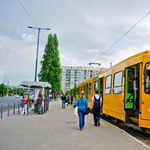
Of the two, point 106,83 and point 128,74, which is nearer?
point 128,74

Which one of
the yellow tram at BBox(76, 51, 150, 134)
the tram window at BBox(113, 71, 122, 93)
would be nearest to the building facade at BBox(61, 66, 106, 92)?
the yellow tram at BBox(76, 51, 150, 134)

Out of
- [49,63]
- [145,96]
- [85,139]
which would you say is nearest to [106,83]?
[145,96]

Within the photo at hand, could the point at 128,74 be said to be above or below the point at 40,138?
above

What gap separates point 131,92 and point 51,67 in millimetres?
46846

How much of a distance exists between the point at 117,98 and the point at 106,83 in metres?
2.90

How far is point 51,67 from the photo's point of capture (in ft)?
181

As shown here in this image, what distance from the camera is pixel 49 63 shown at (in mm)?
56281

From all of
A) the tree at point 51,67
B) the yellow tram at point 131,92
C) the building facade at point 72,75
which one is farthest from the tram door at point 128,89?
the building facade at point 72,75

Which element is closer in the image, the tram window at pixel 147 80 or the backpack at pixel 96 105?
the tram window at pixel 147 80

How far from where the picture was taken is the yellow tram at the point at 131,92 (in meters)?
7.54

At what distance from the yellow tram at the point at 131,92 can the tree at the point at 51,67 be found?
42290 mm

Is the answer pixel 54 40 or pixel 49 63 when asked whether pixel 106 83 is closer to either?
pixel 49 63

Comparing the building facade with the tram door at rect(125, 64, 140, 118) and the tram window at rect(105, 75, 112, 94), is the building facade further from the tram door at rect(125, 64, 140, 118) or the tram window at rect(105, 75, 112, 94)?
the tram door at rect(125, 64, 140, 118)

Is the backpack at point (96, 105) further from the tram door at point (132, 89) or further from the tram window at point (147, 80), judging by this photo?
the tram window at point (147, 80)
